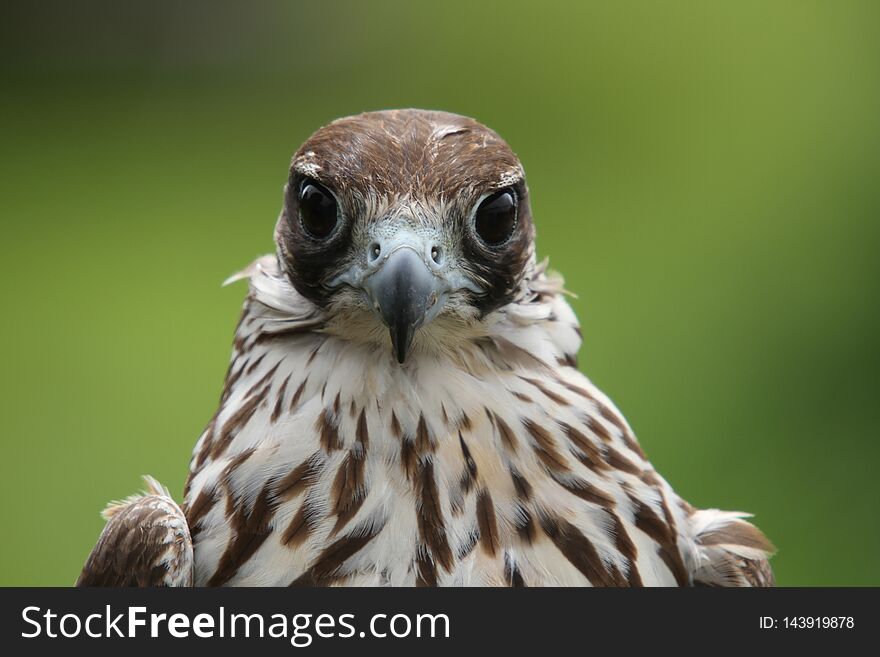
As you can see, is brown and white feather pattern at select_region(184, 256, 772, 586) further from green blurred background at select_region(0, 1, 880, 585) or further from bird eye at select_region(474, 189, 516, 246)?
green blurred background at select_region(0, 1, 880, 585)

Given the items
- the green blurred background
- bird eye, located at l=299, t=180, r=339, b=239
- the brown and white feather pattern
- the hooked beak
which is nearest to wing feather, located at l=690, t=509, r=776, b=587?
the brown and white feather pattern

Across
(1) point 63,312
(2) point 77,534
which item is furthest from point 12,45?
(2) point 77,534

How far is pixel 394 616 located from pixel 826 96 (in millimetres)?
5507

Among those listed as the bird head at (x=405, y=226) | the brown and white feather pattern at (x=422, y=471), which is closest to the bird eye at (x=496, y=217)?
the bird head at (x=405, y=226)

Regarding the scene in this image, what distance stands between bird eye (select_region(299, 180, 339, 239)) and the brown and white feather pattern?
20cm

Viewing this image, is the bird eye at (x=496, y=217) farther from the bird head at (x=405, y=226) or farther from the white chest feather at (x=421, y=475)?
the white chest feather at (x=421, y=475)

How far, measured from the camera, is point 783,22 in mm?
7191

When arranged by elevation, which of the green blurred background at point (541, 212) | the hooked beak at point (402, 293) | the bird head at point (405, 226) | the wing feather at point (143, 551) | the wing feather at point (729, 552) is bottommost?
the wing feather at point (143, 551)

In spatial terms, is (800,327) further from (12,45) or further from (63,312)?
(12,45)

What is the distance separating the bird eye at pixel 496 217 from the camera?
2555 millimetres

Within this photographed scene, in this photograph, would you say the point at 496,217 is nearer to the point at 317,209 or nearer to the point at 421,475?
the point at 317,209

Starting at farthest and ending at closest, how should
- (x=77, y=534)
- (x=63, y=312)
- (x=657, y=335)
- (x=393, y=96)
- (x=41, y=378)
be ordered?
(x=393, y=96) → (x=63, y=312) → (x=41, y=378) → (x=657, y=335) → (x=77, y=534)

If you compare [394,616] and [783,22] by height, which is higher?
[783,22]

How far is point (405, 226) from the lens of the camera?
244 cm
